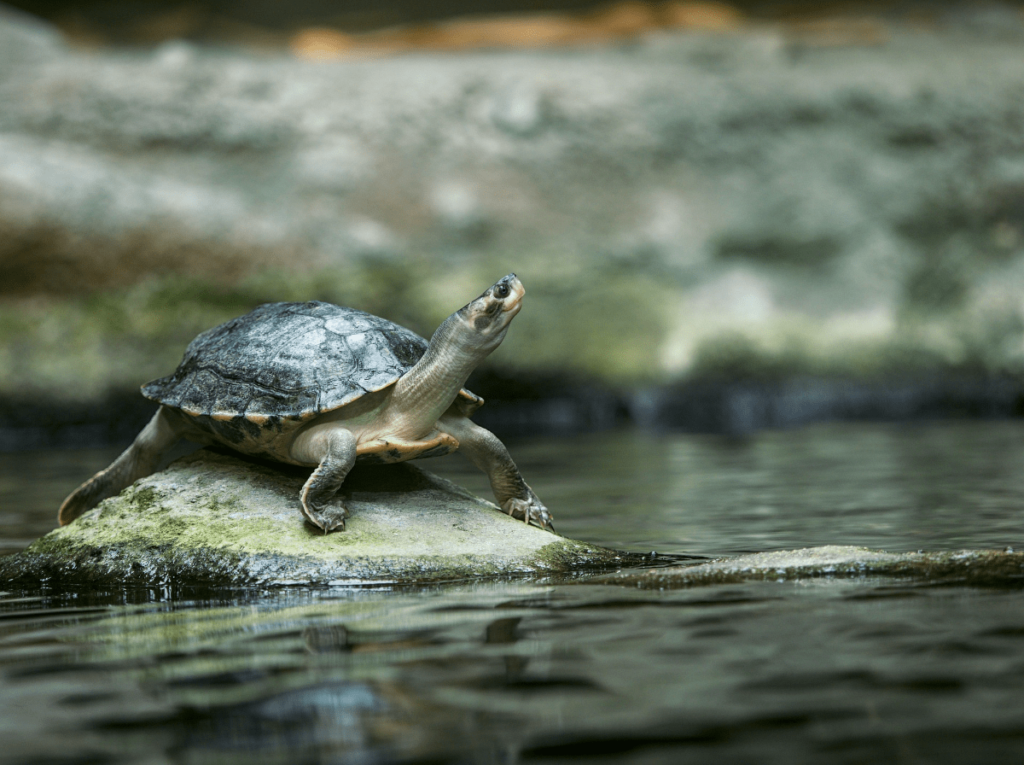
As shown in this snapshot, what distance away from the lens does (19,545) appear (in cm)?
425

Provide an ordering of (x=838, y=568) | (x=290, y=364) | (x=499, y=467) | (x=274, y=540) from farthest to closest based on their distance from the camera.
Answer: (x=499, y=467) < (x=290, y=364) < (x=274, y=540) < (x=838, y=568)

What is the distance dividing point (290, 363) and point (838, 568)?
1953 millimetres

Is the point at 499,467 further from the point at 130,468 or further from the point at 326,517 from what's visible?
the point at 130,468

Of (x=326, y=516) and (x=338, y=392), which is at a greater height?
(x=338, y=392)

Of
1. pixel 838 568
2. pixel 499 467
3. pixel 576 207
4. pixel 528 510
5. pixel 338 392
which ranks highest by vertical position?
pixel 576 207

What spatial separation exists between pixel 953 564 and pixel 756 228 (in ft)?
42.5

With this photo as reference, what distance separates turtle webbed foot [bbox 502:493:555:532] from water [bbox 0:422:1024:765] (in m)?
0.50

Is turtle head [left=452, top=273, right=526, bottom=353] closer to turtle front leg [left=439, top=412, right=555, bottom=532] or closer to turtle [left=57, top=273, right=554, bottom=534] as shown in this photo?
turtle [left=57, top=273, right=554, bottom=534]

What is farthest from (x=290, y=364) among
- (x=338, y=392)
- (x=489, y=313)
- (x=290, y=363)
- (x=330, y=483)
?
(x=489, y=313)

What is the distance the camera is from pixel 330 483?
3.38 m

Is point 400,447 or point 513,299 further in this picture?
point 400,447

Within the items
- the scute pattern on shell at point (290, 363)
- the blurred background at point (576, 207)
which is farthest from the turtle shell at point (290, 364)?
the blurred background at point (576, 207)

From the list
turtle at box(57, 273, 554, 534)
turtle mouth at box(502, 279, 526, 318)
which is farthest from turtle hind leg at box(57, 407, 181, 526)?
turtle mouth at box(502, 279, 526, 318)

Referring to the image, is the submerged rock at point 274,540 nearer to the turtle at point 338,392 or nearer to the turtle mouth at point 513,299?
the turtle at point 338,392
